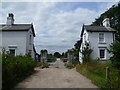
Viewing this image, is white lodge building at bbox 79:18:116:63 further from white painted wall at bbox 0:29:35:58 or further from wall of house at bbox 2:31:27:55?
wall of house at bbox 2:31:27:55

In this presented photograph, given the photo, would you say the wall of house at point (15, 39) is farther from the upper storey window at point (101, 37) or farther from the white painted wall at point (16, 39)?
the upper storey window at point (101, 37)

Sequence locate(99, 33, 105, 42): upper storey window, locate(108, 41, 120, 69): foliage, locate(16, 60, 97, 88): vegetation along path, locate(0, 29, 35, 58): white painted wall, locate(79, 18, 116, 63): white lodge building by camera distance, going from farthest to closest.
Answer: locate(99, 33, 105, 42): upper storey window < locate(79, 18, 116, 63): white lodge building < locate(0, 29, 35, 58): white painted wall < locate(108, 41, 120, 69): foliage < locate(16, 60, 97, 88): vegetation along path

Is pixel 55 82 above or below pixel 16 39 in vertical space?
below

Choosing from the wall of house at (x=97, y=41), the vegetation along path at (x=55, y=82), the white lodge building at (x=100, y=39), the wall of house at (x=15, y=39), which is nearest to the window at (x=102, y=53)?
the white lodge building at (x=100, y=39)

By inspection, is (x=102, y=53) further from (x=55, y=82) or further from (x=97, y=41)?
(x=55, y=82)

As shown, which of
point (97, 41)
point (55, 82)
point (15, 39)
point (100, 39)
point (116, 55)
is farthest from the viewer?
point (100, 39)

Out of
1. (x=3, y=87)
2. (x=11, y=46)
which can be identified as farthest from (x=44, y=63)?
(x=3, y=87)

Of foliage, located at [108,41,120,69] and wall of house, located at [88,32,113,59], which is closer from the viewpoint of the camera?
foliage, located at [108,41,120,69]

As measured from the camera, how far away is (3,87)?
7055 millimetres

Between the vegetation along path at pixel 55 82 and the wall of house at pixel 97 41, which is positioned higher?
the wall of house at pixel 97 41

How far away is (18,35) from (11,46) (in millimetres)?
1984

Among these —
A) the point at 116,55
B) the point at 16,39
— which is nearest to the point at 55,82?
the point at 116,55

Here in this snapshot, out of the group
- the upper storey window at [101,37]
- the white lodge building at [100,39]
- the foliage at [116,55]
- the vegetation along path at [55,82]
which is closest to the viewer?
the vegetation along path at [55,82]

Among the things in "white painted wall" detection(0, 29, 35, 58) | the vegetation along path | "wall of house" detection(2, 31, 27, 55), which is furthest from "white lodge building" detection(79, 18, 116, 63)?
the vegetation along path
